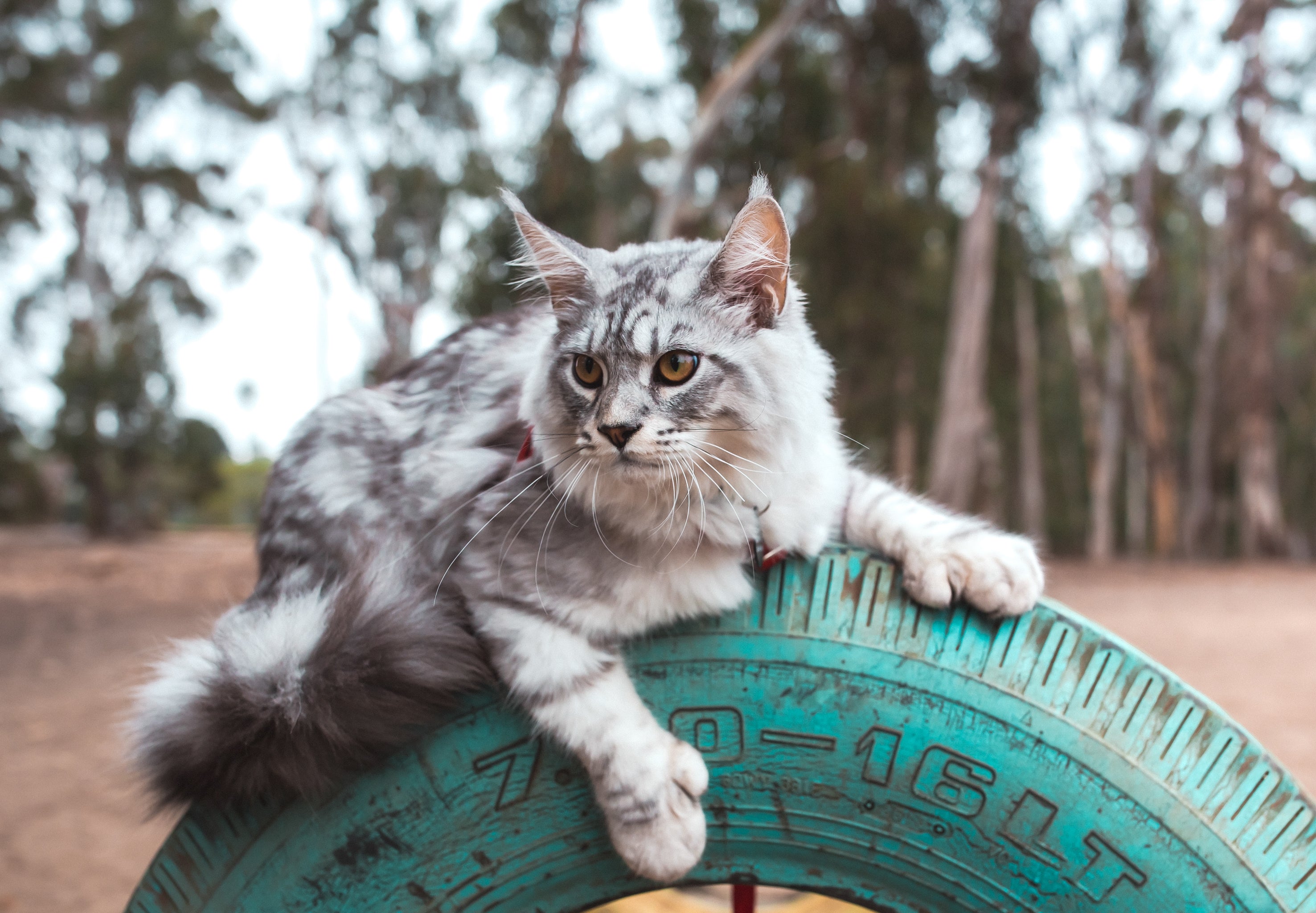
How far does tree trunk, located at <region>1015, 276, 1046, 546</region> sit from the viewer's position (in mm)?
14977

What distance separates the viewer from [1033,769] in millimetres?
1052

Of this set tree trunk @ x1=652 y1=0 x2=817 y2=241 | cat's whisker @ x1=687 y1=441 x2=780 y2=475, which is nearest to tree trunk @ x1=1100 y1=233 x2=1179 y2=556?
tree trunk @ x1=652 y1=0 x2=817 y2=241

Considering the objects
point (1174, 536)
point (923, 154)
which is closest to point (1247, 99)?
point (923, 154)

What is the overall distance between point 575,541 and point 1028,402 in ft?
58.0

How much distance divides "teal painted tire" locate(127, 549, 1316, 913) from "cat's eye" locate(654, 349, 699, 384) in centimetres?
36

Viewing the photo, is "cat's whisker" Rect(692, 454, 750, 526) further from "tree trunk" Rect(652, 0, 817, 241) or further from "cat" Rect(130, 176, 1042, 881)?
"tree trunk" Rect(652, 0, 817, 241)

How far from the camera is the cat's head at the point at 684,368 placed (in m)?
1.27

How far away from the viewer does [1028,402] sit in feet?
56.9

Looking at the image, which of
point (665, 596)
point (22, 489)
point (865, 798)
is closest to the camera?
point (865, 798)

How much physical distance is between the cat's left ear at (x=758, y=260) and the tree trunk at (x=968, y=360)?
8.26 m

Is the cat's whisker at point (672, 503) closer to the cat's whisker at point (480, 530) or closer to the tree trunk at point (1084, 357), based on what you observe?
the cat's whisker at point (480, 530)

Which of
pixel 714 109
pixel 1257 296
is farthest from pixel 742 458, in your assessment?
pixel 1257 296

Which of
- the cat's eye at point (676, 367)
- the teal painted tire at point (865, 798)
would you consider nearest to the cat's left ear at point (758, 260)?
the cat's eye at point (676, 367)

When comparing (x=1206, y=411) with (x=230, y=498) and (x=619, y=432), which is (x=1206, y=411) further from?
(x=230, y=498)
